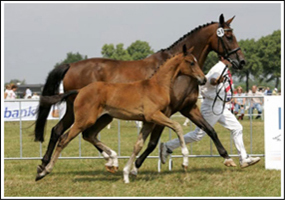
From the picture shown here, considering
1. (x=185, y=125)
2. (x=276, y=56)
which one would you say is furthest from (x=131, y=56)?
(x=185, y=125)

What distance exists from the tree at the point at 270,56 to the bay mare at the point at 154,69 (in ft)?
194

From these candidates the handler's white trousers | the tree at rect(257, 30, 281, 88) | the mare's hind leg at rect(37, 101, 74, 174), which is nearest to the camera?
the mare's hind leg at rect(37, 101, 74, 174)

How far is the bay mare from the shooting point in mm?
7328

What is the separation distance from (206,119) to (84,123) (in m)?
2.23

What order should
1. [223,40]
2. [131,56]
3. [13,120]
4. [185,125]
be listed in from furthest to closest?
[131,56]
[185,125]
[13,120]
[223,40]

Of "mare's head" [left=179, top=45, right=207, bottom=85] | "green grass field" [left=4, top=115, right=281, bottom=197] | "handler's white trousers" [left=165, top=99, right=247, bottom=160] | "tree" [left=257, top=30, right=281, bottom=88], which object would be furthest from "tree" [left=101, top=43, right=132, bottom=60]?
"mare's head" [left=179, top=45, right=207, bottom=85]

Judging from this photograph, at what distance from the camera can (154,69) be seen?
740cm

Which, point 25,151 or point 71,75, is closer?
point 71,75

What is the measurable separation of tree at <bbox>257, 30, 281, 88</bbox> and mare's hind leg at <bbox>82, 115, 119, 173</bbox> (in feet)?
196

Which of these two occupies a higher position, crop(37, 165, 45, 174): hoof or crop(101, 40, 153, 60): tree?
crop(101, 40, 153, 60): tree

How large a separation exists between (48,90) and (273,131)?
3.83 metres

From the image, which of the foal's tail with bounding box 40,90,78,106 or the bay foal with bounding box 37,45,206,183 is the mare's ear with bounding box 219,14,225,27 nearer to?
the bay foal with bounding box 37,45,206,183

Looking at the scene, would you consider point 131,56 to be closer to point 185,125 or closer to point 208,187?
point 185,125

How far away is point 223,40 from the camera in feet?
24.8
